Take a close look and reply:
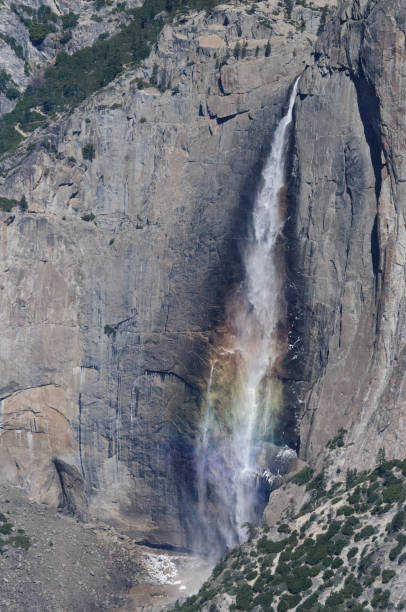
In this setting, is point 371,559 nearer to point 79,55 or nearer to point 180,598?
point 180,598

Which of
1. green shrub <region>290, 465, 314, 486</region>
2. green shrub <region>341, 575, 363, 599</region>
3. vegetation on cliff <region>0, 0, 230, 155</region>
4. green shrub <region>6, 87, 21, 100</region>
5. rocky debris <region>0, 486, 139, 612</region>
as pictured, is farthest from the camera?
green shrub <region>6, 87, 21, 100</region>

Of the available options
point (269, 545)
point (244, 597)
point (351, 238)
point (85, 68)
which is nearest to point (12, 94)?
point (85, 68)

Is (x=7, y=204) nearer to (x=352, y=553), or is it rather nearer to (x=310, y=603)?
(x=352, y=553)

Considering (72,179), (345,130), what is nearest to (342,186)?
(345,130)

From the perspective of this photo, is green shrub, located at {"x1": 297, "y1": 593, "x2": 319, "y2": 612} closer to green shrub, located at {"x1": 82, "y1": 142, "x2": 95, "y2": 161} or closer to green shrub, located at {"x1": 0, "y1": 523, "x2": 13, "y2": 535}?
green shrub, located at {"x1": 0, "y1": 523, "x2": 13, "y2": 535}

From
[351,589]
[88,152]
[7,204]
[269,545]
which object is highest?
[88,152]

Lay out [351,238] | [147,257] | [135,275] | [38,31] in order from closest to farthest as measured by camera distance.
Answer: [351,238]
[147,257]
[135,275]
[38,31]

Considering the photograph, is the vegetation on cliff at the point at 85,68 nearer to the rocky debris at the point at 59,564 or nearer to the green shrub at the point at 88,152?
the green shrub at the point at 88,152

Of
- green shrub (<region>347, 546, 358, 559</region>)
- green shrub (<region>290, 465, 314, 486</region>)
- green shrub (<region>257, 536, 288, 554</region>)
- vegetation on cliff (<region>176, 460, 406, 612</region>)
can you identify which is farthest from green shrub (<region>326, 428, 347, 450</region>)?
green shrub (<region>347, 546, 358, 559</region>)
